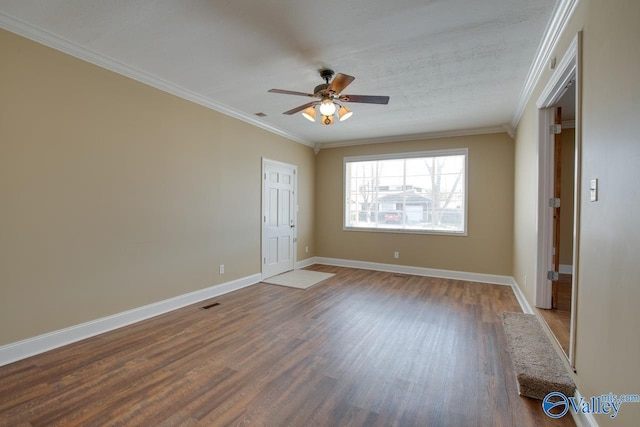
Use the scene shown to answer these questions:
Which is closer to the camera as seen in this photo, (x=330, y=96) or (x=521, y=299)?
(x=330, y=96)

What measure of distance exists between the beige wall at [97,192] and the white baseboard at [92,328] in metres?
0.07

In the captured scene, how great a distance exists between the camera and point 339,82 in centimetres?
280

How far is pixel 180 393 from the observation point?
2.12 m

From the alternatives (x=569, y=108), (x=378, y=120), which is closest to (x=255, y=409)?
(x=378, y=120)

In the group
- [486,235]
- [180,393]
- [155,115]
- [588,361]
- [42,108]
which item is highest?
[155,115]

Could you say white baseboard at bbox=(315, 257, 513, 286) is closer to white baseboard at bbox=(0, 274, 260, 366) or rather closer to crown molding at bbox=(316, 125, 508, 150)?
crown molding at bbox=(316, 125, 508, 150)

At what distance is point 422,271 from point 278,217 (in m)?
3.09

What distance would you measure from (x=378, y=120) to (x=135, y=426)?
4779 millimetres

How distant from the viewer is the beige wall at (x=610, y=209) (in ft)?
4.19

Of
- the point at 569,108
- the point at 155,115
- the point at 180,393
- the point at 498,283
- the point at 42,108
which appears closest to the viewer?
the point at 180,393

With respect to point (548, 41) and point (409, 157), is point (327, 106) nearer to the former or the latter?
point (548, 41)

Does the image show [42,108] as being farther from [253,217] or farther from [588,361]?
[588,361]

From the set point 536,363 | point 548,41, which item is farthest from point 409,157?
point 536,363

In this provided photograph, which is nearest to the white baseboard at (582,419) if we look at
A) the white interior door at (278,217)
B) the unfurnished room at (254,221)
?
the unfurnished room at (254,221)
